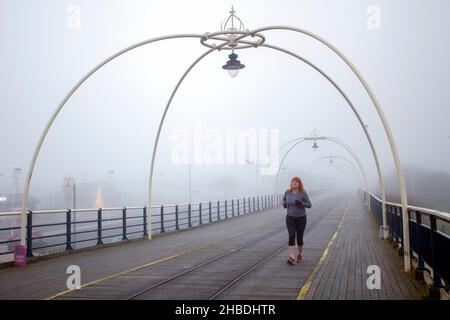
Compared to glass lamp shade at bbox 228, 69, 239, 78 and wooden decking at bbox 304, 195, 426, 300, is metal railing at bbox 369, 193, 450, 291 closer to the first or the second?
wooden decking at bbox 304, 195, 426, 300

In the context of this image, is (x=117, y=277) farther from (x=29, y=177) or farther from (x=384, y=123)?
(x=384, y=123)

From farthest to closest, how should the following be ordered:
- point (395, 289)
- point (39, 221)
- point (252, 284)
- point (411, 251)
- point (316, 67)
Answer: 1. point (39, 221)
2. point (316, 67)
3. point (411, 251)
4. point (252, 284)
5. point (395, 289)

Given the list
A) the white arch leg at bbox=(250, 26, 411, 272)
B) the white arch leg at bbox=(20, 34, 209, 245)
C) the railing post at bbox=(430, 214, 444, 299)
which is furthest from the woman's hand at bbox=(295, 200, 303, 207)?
the white arch leg at bbox=(20, 34, 209, 245)

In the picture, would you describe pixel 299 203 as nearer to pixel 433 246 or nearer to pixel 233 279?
pixel 233 279

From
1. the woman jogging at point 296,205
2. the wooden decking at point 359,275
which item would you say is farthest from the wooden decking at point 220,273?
the woman jogging at point 296,205

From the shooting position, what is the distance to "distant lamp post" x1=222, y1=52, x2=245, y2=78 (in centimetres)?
1294

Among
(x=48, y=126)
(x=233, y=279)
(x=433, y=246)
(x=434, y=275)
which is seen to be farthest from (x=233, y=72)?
(x=434, y=275)

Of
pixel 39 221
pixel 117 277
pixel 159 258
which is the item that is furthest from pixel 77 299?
pixel 39 221

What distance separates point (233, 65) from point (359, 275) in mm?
6865

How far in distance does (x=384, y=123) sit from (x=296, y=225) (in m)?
3.50

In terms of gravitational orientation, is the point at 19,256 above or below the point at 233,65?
below

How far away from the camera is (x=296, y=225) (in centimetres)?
1055

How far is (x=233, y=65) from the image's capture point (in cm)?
1295

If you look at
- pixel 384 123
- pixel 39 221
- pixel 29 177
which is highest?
pixel 384 123
